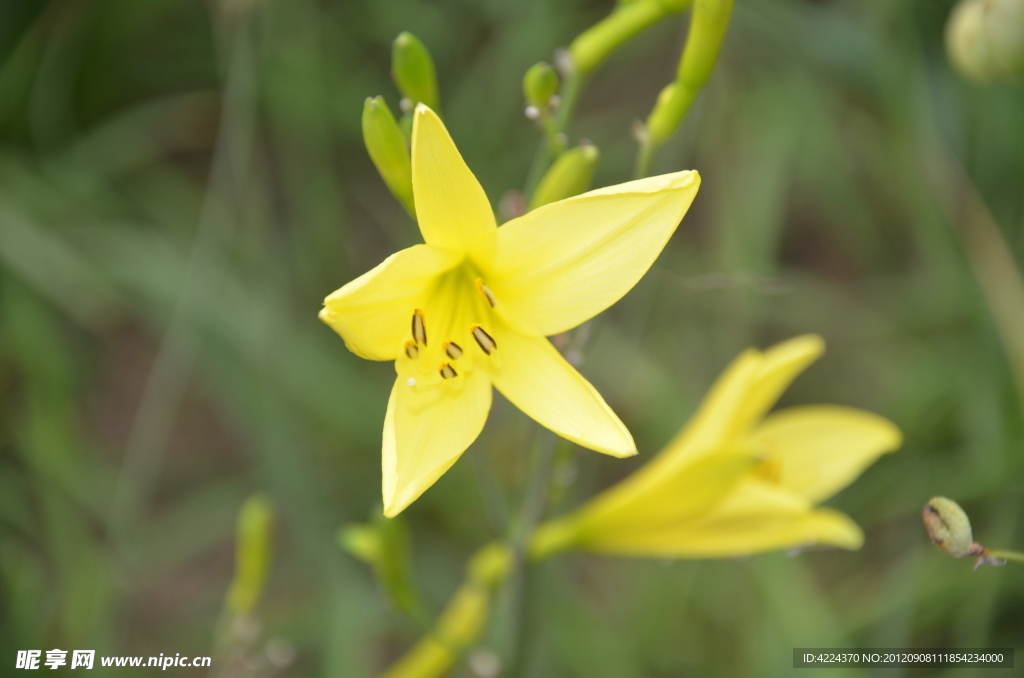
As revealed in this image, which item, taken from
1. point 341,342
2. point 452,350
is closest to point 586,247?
point 452,350

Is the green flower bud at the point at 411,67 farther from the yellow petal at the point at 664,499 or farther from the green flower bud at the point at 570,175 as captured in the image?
the yellow petal at the point at 664,499

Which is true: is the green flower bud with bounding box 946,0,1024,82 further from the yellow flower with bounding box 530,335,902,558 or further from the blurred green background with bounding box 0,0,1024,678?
the blurred green background with bounding box 0,0,1024,678

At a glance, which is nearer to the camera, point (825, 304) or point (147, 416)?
point (147, 416)

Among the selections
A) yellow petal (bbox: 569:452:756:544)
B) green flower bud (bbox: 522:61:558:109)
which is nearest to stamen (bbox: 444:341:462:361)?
green flower bud (bbox: 522:61:558:109)

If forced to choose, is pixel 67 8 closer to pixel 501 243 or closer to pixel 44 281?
pixel 44 281

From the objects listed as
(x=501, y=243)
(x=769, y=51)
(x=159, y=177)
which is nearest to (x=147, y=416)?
(x=159, y=177)
